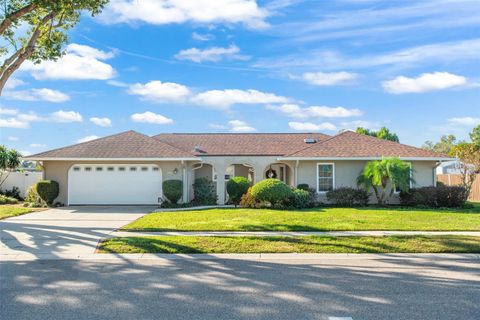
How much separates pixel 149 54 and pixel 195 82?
317cm

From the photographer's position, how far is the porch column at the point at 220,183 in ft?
74.6

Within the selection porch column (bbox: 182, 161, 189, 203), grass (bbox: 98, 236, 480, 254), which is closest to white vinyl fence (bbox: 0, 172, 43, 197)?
porch column (bbox: 182, 161, 189, 203)

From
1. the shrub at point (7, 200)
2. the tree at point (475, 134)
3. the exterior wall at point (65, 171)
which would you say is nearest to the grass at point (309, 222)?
the exterior wall at point (65, 171)

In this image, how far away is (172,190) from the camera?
2034 centimetres

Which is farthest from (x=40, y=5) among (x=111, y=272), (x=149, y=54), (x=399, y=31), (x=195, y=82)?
(x=399, y=31)

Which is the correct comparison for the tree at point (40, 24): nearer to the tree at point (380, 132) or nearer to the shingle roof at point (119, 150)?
the shingle roof at point (119, 150)

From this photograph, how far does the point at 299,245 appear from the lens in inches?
386

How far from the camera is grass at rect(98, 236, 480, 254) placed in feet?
30.9

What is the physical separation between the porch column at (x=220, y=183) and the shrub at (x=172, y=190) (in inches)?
110

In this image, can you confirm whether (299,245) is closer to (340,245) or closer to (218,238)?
(340,245)

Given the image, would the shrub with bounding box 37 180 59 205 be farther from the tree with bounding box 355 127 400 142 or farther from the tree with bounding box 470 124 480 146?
the tree with bounding box 470 124 480 146

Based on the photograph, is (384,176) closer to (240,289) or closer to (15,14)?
(240,289)

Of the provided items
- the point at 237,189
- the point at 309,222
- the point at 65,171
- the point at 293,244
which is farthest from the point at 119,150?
the point at 293,244

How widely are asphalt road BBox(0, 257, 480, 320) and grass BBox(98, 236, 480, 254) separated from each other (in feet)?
2.72
